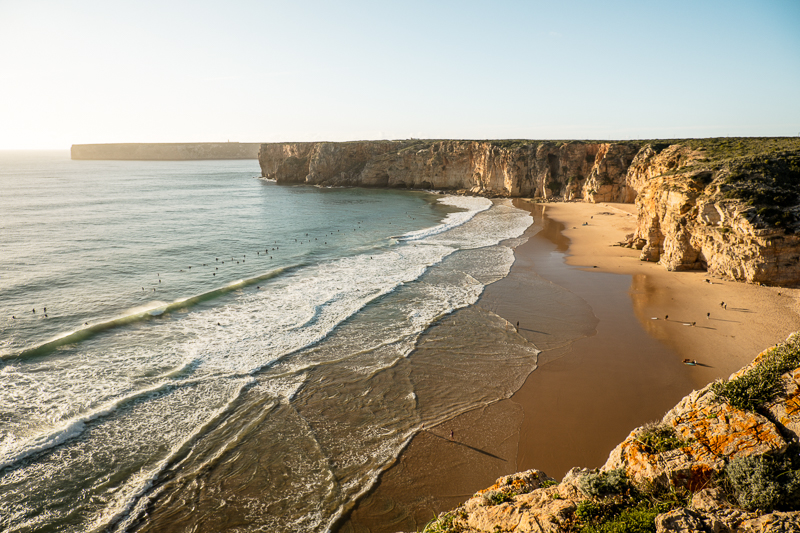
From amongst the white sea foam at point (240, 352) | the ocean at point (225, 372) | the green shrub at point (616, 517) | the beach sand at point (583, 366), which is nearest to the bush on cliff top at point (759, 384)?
the green shrub at point (616, 517)

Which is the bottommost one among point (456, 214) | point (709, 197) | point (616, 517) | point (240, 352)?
point (240, 352)

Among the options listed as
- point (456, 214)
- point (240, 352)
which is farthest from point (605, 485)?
point (456, 214)

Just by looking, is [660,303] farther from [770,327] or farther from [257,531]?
[257,531]

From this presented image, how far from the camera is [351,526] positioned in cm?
1006

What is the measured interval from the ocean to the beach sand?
889 mm

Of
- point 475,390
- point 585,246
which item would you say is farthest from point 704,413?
point 585,246

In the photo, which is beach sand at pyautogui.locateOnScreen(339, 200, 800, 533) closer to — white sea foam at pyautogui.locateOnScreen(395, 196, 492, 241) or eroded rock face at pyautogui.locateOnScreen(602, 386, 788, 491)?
eroded rock face at pyautogui.locateOnScreen(602, 386, 788, 491)

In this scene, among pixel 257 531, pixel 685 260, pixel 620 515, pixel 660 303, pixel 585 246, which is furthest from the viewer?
pixel 585 246

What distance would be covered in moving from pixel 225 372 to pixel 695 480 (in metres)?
15.5

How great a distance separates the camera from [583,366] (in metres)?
16.9

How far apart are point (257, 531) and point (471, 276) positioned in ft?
71.2

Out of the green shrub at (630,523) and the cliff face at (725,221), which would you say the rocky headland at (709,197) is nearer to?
the cliff face at (725,221)

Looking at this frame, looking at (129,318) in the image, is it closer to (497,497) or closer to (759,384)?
(497,497)

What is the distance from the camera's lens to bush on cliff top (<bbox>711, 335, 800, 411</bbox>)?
6500 mm
